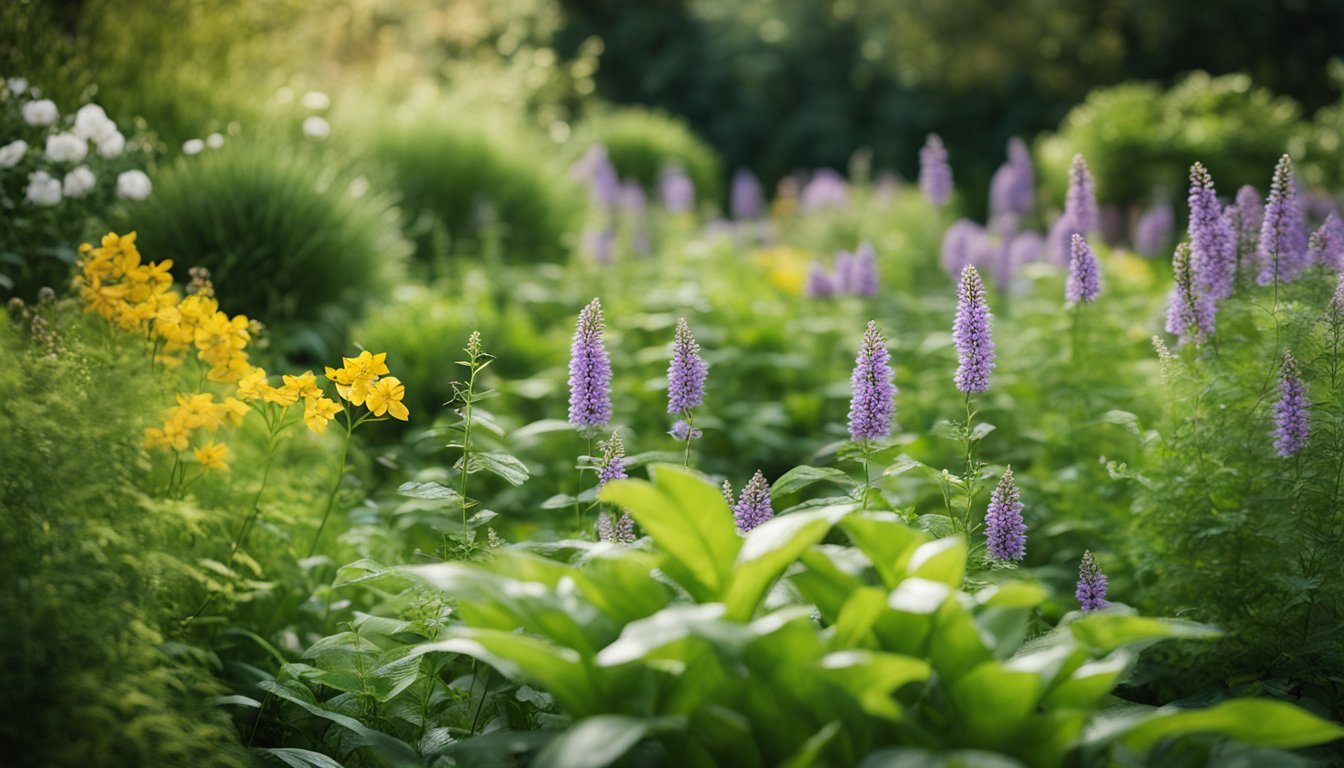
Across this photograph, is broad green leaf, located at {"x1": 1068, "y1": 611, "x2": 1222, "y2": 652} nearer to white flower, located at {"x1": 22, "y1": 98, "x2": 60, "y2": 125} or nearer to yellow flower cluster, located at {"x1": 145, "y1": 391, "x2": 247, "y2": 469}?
yellow flower cluster, located at {"x1": 145, "y1": 391, "x2": 247, "y2": 469}

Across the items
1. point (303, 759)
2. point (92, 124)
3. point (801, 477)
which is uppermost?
point (92, 124)

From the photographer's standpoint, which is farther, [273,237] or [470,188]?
[470,188]

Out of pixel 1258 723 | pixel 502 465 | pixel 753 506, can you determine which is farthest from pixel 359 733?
pixel 1258 723

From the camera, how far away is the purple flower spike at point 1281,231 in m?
2.73

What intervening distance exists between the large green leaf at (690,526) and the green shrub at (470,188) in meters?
4.87

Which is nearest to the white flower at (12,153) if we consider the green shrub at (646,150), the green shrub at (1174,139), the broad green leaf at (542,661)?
the broad green leaf at (542,661)

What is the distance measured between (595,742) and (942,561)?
685 mm

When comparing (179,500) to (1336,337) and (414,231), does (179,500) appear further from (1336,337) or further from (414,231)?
(414,231)

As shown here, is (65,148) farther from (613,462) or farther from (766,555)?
(766,555)

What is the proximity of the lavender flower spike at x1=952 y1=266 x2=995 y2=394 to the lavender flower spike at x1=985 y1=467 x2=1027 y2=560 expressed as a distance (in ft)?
0.66

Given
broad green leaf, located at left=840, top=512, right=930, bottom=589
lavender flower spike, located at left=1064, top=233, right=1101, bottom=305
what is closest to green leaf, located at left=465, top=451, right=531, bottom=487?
broad green leaf, located at left=840, top=512, right=930, bottom=589

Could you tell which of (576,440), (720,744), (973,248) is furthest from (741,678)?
(973,248)

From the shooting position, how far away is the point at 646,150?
10.5 m

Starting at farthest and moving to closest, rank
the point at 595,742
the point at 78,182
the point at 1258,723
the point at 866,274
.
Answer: the point at 866,274, the point at 78,182, the point at 1258,723, the point at 595,742
